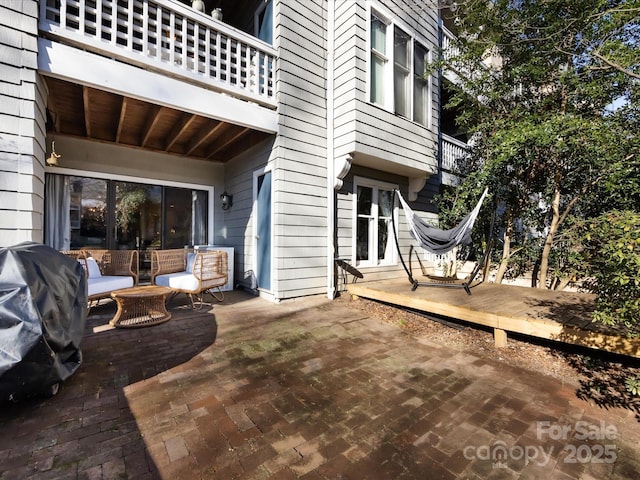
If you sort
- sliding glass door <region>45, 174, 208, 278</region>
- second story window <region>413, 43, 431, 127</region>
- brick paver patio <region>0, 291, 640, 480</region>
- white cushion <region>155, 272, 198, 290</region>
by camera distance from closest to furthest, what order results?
brick paver patio <region>0, 291, 640, 480</region>
white cushion <region>155, 272, 198, 290</region>
sliding glass door <region>45, 174, 208, 278</region>
second story window <region>413, 43, 431, 127</region>

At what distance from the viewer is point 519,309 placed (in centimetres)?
341

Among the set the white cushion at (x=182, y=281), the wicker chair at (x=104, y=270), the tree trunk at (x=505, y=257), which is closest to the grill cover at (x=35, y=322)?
the wicker chair at (x=104, y=270)

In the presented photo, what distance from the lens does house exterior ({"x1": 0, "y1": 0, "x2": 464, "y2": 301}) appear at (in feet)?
11.5

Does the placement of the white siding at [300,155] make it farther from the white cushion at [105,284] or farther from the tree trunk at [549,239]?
the tree trunk at [549,239]

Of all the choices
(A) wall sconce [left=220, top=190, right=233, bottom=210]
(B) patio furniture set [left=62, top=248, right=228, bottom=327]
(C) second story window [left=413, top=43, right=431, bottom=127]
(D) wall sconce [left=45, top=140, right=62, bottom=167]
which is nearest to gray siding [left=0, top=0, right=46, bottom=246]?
(B) patio furniture set [left=62, top=248, right=228, bottom=327]

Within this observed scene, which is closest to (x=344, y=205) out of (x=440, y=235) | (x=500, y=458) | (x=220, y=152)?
(x=440, y=235)

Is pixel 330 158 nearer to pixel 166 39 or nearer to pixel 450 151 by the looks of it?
pixel 166 39

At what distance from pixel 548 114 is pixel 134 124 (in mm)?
6644

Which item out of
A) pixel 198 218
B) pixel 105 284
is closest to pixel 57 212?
pixel 105 284

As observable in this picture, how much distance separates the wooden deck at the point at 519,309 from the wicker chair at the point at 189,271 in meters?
2.35

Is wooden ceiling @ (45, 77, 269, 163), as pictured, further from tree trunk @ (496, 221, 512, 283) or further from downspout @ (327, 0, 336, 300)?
tree trunk @ (496, 221, 512, 283)

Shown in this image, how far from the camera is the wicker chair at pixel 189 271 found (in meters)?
4.34

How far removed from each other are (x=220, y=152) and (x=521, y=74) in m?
5.61

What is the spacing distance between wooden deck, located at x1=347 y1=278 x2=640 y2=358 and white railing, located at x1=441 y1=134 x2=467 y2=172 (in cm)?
320
